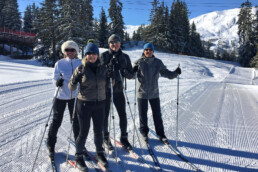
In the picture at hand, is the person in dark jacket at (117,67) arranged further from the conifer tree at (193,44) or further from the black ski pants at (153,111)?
the conifer tree at (193,44)

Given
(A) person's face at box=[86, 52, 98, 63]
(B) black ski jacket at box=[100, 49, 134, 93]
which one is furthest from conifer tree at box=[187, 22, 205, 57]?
(A) person's face at box=[86, 52, 98, 63]

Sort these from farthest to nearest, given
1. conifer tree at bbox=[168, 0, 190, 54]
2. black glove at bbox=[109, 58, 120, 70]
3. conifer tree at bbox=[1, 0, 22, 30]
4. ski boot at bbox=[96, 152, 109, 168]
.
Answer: conifer tree at bbox=[1, 0, 22, 30] → conifer tree at bbox=[168, 0, 190, 54] → black glove at bbox=[109, 58, 120, 70] → ski boot at bbox=[96, 152, 109, 168]

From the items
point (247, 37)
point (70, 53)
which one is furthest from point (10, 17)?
point (247, 37)

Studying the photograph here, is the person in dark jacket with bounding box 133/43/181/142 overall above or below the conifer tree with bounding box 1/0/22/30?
below

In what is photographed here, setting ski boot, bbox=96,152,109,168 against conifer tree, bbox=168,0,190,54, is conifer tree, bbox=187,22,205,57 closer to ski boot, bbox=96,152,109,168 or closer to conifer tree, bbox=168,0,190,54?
conifer tree, bbox=168,0,190,54

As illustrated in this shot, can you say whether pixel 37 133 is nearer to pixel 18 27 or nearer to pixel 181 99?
pixel 181 99

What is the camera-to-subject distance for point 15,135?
4.05 m

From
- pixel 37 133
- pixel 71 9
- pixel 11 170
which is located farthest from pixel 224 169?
pixel 71 9

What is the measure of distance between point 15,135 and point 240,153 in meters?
4.93

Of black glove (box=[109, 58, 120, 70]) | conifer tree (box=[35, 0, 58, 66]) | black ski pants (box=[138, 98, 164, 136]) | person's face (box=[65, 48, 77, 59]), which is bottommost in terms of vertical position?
black ski pants (box=[138, 98, 164, 136])

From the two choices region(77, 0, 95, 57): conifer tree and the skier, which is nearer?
the skier

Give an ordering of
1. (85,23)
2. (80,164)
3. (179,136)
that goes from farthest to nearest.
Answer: (85,23)
(179,136)
(80,164)

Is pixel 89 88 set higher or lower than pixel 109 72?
lower

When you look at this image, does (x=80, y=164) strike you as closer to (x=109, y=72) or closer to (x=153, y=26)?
(x=109, y=72)
